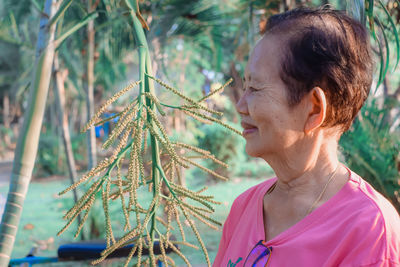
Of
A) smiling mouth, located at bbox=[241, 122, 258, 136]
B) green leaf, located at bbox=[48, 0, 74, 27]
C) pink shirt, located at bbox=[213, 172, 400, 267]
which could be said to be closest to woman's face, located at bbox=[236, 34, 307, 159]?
smiling mouth, located at bbox=[241, 122, 258, 136]

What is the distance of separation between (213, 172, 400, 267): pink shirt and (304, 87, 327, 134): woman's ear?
0.56 ft

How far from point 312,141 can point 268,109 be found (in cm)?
15

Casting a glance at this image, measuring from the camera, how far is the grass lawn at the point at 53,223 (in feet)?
16.0

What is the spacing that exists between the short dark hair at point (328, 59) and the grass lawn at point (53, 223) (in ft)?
7.43

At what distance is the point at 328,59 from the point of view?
96cm

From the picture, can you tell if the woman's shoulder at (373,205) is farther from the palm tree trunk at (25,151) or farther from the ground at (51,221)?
the ground at (51,221)

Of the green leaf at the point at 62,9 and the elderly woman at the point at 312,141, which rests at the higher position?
the green leaf at the point at 62,9

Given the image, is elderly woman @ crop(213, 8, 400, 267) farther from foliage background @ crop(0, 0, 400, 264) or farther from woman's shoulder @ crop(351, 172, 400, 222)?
foliage background @ crop(0, 0, 400, 264)

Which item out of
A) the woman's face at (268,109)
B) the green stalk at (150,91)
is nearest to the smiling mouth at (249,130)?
the woman's face at (268,109)

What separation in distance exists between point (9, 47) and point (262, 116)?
1838 centimetres

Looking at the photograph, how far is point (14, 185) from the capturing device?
1.42 meters

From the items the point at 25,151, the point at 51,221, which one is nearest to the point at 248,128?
the point at 25,151

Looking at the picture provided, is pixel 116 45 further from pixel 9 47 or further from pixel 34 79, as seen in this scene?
pixel 9 47

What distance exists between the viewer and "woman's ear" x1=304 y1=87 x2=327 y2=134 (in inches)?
38.9
